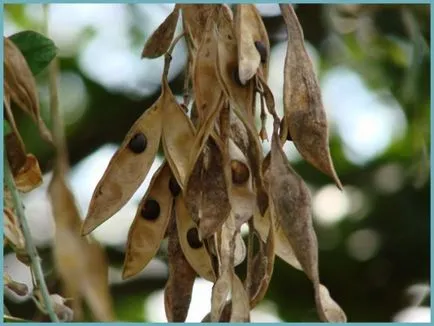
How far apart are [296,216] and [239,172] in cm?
8

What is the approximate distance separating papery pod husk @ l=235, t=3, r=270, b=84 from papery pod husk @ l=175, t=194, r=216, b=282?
6.8 inches

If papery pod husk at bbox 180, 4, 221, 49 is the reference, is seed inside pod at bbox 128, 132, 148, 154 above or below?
below

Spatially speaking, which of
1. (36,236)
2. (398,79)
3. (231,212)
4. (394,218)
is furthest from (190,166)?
(394,218)

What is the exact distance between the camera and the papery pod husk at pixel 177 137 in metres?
1.28

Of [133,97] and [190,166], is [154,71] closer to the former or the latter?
[133,97]

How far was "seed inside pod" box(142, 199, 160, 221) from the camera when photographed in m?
1.31

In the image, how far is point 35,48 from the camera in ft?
4.55

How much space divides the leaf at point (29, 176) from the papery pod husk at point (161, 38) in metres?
0.19

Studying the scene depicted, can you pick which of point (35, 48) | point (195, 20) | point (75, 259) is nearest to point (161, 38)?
point (195, 20)

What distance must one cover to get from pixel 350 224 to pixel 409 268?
0.17 metres

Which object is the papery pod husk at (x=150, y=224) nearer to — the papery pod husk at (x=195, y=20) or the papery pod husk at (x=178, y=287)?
the papery pod husk at (x=178, y=287)

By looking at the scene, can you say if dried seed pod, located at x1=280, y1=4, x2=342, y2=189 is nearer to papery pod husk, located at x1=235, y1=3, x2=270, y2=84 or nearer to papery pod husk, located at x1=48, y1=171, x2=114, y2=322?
papery pod husk, located at x1=235, y1=3, x2=270, y2=84

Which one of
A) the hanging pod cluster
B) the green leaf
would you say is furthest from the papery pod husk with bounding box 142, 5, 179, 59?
the green leaf

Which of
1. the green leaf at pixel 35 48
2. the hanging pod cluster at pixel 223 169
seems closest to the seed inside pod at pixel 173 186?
the hanging pod cluster at pixel 223 169
